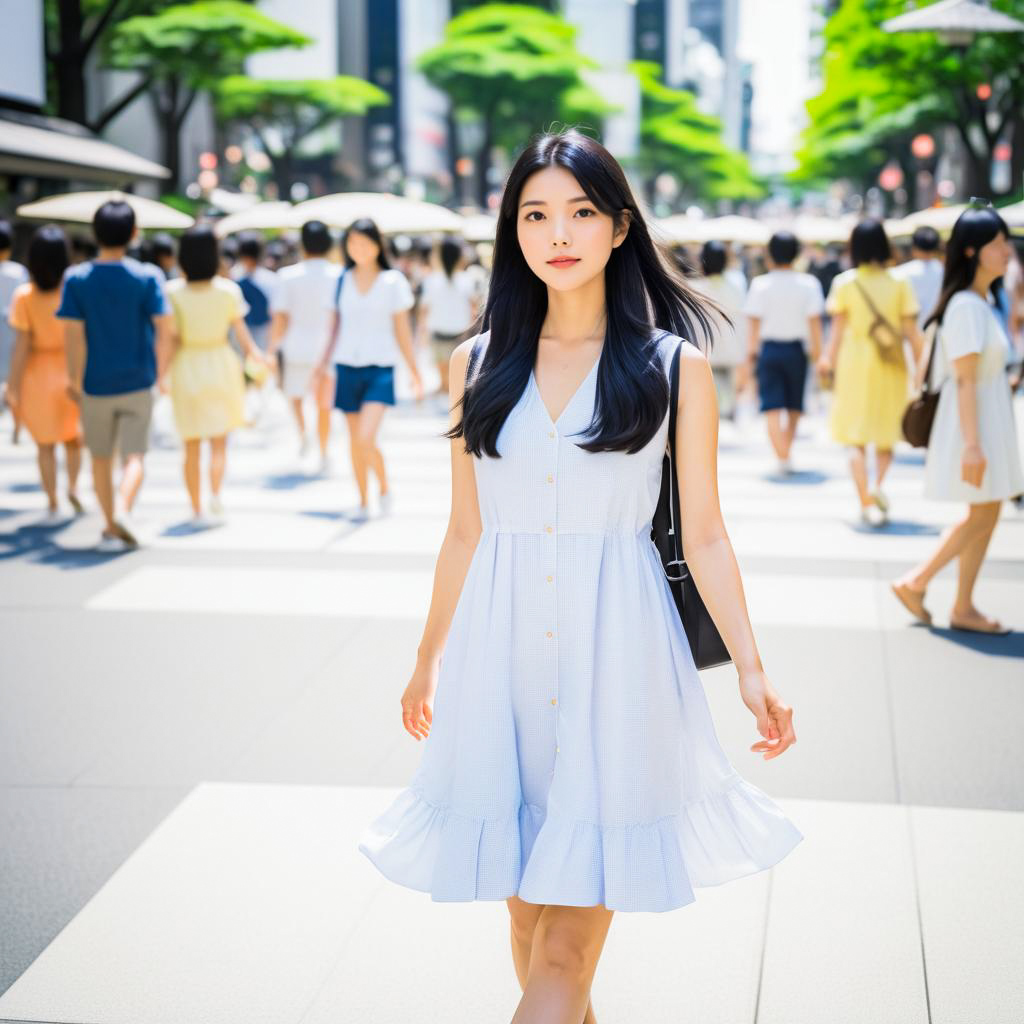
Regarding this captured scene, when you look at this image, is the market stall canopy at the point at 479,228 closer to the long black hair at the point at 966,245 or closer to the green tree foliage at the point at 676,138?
the long black hair at the point at 966,245

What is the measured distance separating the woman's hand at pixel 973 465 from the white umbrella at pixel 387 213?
10.3 m

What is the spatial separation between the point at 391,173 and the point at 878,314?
67131 millimetres

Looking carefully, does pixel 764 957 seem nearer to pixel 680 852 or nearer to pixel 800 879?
pixel 800 879

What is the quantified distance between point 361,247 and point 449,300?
6164 millimetres

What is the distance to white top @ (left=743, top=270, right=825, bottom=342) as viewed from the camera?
1073cm

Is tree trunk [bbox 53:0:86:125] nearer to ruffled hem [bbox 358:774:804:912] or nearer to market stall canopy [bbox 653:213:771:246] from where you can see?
market stall canopy [bbox 653:213:771:246]

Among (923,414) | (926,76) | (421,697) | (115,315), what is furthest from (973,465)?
(926,76)

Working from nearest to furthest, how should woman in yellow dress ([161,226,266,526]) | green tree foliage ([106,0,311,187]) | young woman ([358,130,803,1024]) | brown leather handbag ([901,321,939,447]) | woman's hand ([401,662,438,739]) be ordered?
young woman ([358,130,803,1024]) < woman's hand ([401,662,438,739]) < brown leather handbag ([901,321,939,447]) < woman in yellow dress ([161,226,266,526]) < green tree foliage ([106,0,311,187])

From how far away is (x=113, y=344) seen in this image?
27.3 feet

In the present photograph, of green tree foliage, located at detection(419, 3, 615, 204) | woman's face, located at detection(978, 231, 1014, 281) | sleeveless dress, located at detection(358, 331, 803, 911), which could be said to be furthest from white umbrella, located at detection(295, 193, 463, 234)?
green tree foliage, located at detection(419, 3, 615, 204)

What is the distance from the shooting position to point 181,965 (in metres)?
3.57

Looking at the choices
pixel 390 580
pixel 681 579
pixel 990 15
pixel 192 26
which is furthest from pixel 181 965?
pixel 192 26

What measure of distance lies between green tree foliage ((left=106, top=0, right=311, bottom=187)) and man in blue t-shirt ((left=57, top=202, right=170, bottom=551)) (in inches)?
1023

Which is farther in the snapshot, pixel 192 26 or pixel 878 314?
pixel 192 26
